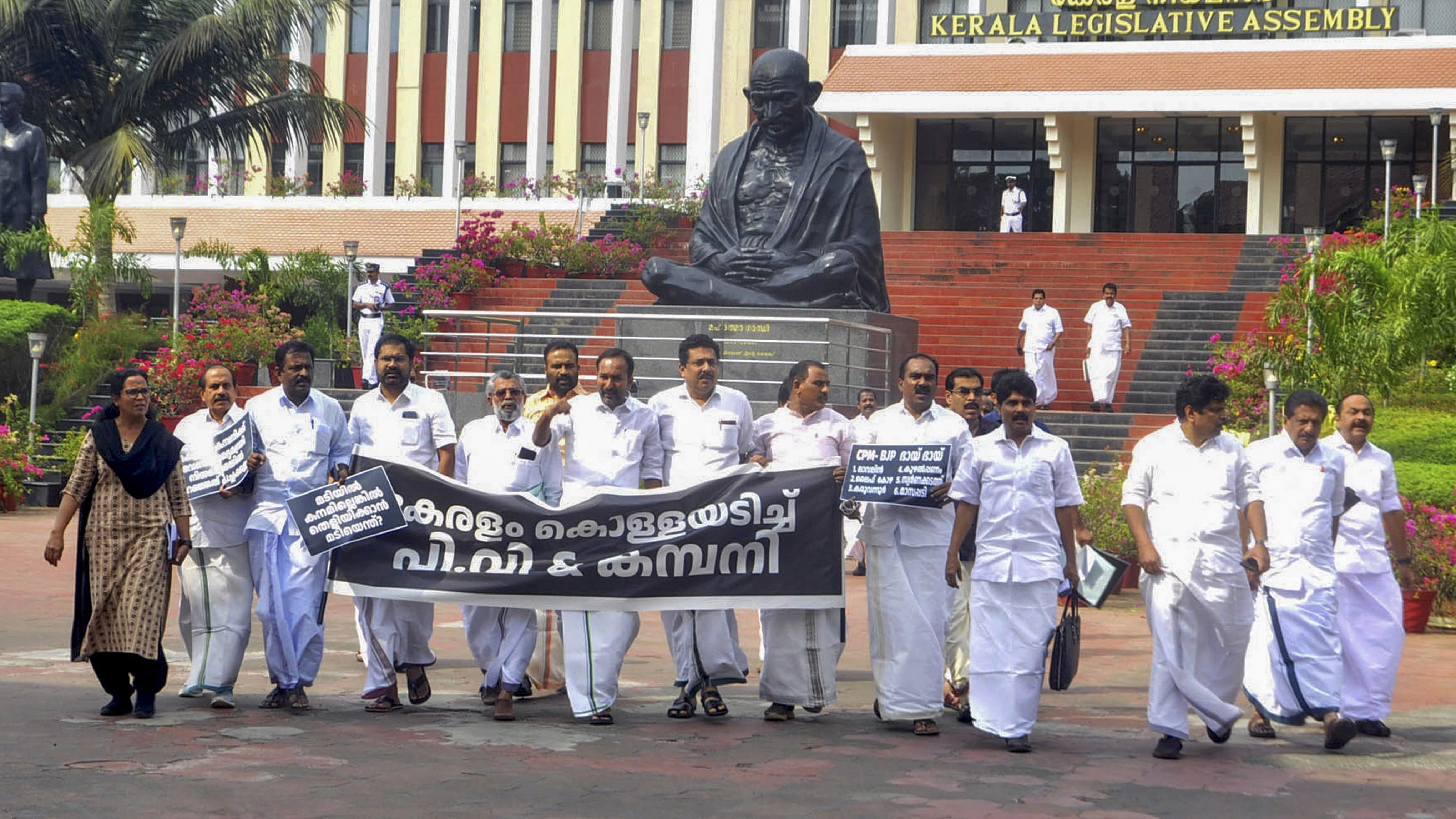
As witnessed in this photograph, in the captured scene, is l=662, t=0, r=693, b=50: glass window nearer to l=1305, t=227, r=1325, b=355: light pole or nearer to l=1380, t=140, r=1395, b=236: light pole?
l=1380, t=140, r=1395, b=236: light pole

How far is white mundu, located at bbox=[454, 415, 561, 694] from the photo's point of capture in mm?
8398

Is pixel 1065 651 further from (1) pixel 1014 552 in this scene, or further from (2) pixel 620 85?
(2) pixel 620 85

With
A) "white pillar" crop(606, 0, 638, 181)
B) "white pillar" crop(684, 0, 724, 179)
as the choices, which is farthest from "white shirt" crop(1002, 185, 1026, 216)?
"white pillar" crop(606, 0, 638, 181)

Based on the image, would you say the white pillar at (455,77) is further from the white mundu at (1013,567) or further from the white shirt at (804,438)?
the white mundu at (1013,567)

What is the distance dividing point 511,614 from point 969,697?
2.11 meters

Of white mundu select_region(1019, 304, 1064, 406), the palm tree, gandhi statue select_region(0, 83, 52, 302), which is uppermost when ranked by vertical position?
the palm tree

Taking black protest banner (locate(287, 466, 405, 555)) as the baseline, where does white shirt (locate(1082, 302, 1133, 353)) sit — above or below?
above

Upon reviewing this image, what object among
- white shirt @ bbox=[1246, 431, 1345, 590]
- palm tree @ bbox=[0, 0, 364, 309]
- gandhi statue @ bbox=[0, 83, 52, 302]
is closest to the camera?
white shirt @ bbox=[1246, 431, 1345, 590]

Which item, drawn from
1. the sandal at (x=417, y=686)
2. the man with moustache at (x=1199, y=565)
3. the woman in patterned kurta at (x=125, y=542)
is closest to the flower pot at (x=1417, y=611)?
the man with moustache at (x=1199, y=565)

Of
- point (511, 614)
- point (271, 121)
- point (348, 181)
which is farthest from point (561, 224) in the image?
point (511, 614)

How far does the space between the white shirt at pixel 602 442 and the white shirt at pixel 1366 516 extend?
321cm

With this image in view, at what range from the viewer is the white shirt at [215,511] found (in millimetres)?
8406

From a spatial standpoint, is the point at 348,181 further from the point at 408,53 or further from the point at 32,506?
the point at 32,506

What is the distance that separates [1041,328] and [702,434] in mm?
13435
